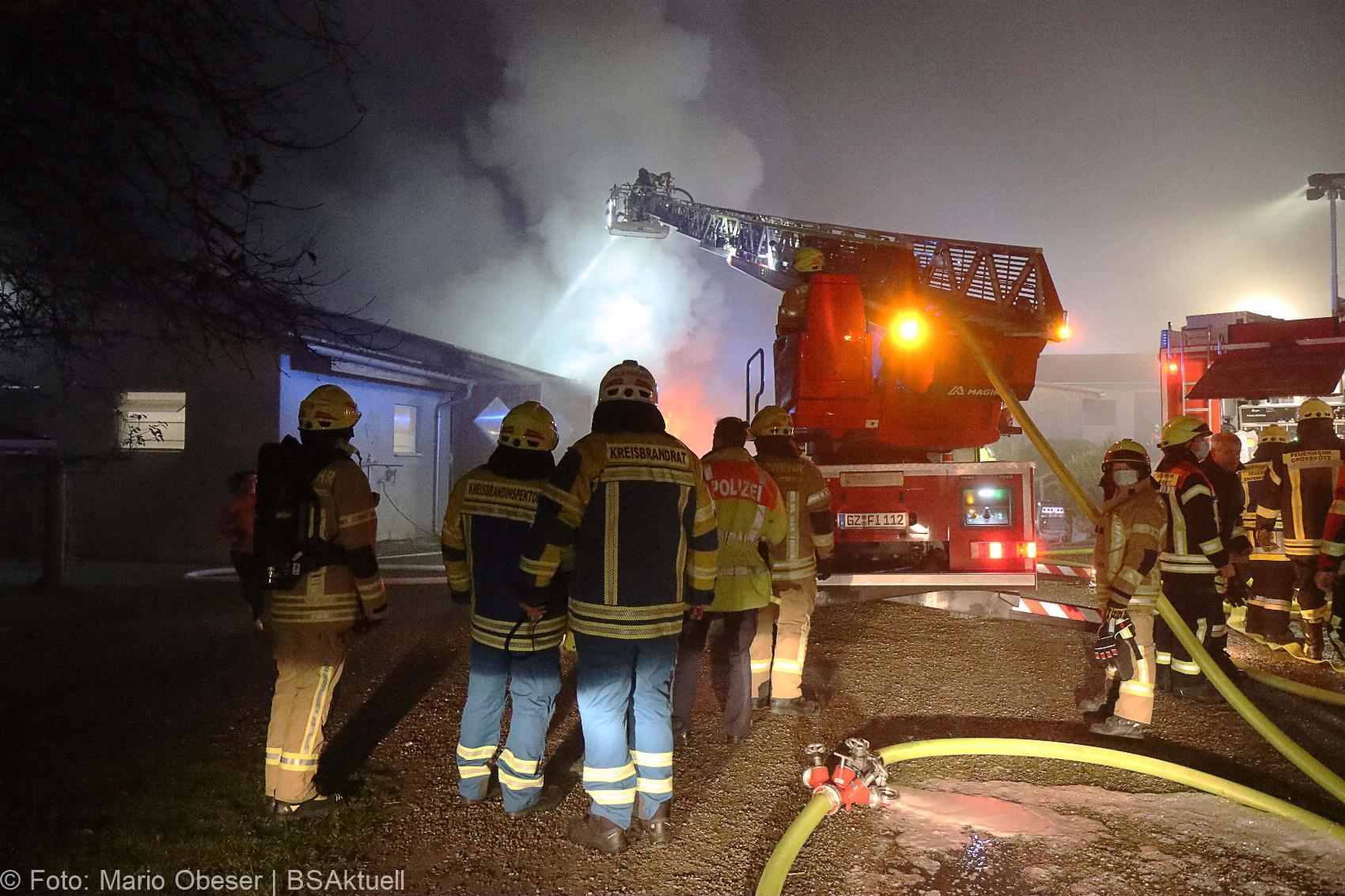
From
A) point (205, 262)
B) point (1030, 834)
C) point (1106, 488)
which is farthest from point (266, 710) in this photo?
point (1106, 488)

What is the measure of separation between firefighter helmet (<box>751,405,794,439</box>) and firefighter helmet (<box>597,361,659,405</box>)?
1618 millimetres

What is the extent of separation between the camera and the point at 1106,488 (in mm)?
4625

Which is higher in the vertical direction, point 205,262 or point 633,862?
point 205,262

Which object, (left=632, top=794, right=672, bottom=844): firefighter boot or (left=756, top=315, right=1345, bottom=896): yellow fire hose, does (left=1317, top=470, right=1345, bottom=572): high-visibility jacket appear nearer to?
(left=756, top=315, right=1345, bottom=896): yellow fire hose

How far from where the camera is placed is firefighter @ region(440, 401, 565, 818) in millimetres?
3328

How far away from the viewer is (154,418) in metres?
13.1

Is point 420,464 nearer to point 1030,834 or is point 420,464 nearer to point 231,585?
point 231,585

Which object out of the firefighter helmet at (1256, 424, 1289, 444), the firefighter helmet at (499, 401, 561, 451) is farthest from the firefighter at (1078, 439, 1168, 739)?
the firefighter helmet at (1256, 424, 1289, 444)

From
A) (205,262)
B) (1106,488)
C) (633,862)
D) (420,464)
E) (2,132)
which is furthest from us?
(420,464)

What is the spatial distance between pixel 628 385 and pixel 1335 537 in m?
5.12

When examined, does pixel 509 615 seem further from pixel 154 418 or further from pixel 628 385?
pixel 154 418

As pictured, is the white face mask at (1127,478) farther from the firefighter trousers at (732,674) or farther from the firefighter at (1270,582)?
the firefighter at (1270,582)

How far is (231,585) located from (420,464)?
6.80 metres

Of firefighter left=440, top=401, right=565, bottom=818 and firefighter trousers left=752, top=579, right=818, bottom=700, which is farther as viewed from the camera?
firefighter trousers left=752, top=579, right=818, bottom=700
